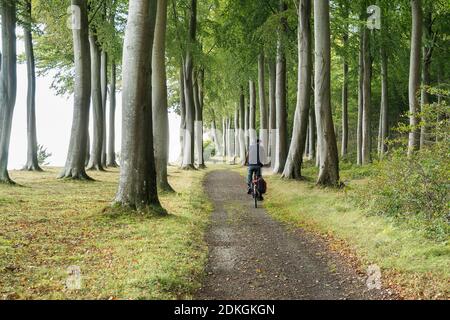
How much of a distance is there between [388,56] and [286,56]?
8.40 meters

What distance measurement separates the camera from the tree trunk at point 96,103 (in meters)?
25.7

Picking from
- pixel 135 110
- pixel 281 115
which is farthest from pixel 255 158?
pixel 281 115

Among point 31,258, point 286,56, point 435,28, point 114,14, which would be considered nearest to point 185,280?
point 31,258

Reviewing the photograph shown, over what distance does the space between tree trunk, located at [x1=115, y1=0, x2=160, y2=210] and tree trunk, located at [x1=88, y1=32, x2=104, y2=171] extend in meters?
14.8

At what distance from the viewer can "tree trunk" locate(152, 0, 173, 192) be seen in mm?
15609

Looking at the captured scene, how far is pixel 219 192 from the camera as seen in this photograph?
1822 centimetres

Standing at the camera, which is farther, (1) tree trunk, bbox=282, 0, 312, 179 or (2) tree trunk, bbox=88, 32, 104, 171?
(2) tree trunk, bbox=88, 32, 104, 171

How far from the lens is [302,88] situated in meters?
19.2

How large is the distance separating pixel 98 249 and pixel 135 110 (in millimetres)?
4414

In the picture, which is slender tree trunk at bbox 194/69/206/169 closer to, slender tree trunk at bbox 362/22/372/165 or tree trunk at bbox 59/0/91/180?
slender tree trunk at bbox 362/22/372/165

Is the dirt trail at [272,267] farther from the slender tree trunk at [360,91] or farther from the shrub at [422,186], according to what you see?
the slender tree trunk at [360,91]

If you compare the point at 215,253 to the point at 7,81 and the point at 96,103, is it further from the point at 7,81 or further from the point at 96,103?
the point at 96,103

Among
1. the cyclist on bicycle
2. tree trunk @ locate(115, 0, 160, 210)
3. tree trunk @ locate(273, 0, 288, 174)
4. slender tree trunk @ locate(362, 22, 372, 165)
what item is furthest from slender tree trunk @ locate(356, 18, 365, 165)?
tree trunk @ locate(115, 0, 160, 210)
